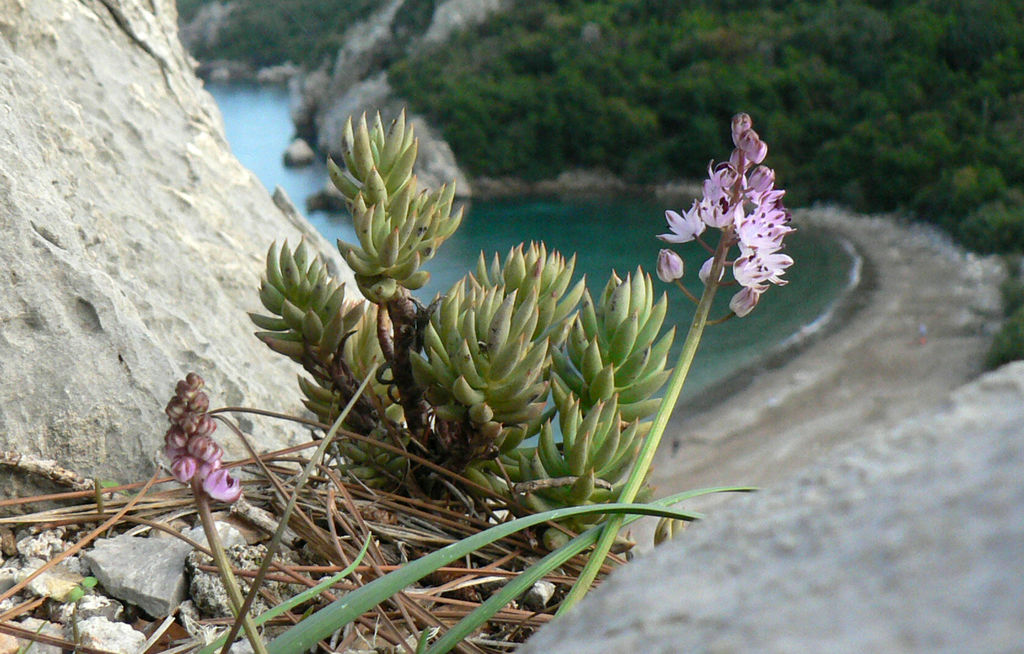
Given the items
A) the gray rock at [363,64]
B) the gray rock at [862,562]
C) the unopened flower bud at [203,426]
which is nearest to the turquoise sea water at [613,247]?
the gray rock at [363,64]

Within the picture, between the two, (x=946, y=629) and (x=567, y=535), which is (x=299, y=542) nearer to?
(x=567, y=535)

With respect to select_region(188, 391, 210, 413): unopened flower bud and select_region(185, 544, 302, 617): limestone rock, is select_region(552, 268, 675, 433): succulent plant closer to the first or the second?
select_region(185, 544, 302, 617): limestone rock

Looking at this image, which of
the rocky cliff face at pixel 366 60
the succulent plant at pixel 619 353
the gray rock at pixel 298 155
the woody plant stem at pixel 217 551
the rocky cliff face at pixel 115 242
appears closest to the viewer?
the woody plant stem at pixel 217 551

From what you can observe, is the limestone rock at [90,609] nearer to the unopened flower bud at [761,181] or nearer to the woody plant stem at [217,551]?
the woody plant stem at [217,551]

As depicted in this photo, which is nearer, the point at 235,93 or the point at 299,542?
the point at 299,542

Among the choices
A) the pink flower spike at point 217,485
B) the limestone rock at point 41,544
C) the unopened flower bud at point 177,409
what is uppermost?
the unopened flower bud at point 177,409

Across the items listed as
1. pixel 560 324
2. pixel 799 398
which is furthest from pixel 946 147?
pixel 560 324
